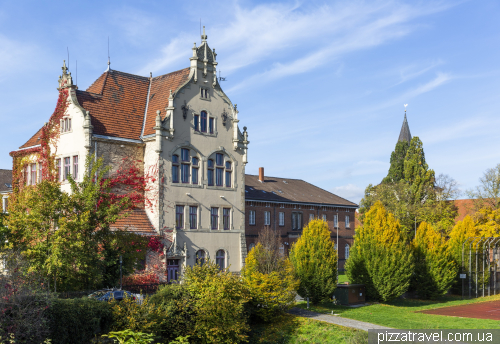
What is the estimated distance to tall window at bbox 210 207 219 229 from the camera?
131 feet

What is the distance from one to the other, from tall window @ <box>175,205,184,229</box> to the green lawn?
10209 millimetres

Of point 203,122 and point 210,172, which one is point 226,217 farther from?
point 203,122

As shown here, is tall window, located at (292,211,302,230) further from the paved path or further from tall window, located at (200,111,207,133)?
the paved path

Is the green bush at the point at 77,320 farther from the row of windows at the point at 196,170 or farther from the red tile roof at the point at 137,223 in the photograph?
the row of windows at the point at 196,170

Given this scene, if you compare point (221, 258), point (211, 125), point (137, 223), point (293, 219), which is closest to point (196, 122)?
point (211, 125)

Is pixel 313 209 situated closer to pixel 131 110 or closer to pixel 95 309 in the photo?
pixel 131 110

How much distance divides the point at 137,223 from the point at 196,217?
466cm

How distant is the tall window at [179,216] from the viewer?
123 feet

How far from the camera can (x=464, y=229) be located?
155 feet

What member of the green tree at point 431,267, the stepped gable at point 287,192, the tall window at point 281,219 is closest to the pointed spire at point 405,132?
the stepped gable at point 287,192

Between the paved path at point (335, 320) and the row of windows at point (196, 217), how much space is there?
31.3 feet

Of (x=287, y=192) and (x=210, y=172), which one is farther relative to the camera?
(x=287, y=192)

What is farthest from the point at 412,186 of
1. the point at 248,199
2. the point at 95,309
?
the point at 95,309

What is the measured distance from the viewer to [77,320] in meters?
20.1
